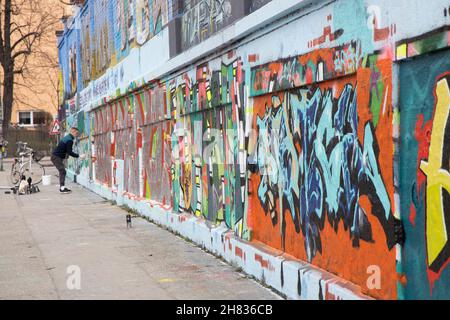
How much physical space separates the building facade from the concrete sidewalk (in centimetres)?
36

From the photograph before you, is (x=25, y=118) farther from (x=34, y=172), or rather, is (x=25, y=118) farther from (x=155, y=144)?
(x=155, y=144)

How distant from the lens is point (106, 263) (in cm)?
892

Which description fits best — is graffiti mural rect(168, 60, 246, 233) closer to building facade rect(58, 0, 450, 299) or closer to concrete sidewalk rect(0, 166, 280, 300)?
building facade rect(58, 0, 450, 299)

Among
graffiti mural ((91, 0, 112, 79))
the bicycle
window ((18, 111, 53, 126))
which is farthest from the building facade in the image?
window ((18, 111, 53, 126))

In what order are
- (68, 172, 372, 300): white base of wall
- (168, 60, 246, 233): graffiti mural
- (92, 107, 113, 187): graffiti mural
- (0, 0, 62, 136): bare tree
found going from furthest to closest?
(0, 0, 62, 136): bare tree
(92, 107, 113, 187): graffiti mural
(168, 60, 246, 233): graffiti mural
(68, 172, 372, 300): white base of wall

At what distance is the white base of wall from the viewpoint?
600 centimetres

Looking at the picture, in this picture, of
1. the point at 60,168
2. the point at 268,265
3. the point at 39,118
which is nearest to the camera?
the point at 268,265

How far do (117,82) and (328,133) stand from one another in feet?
40.5

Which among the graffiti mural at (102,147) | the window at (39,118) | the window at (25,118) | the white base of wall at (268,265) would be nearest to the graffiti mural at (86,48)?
the graffiti mural at (102,147)

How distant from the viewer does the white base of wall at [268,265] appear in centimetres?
600

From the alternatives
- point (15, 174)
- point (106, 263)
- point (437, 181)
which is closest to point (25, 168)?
point (15, 174)

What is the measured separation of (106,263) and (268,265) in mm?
2498

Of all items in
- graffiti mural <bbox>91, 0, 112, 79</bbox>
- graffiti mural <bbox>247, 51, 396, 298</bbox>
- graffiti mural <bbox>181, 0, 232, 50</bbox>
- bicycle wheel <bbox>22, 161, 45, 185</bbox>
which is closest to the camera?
graffiti mural <bbox>247, 51, 396, 298</bbox>
